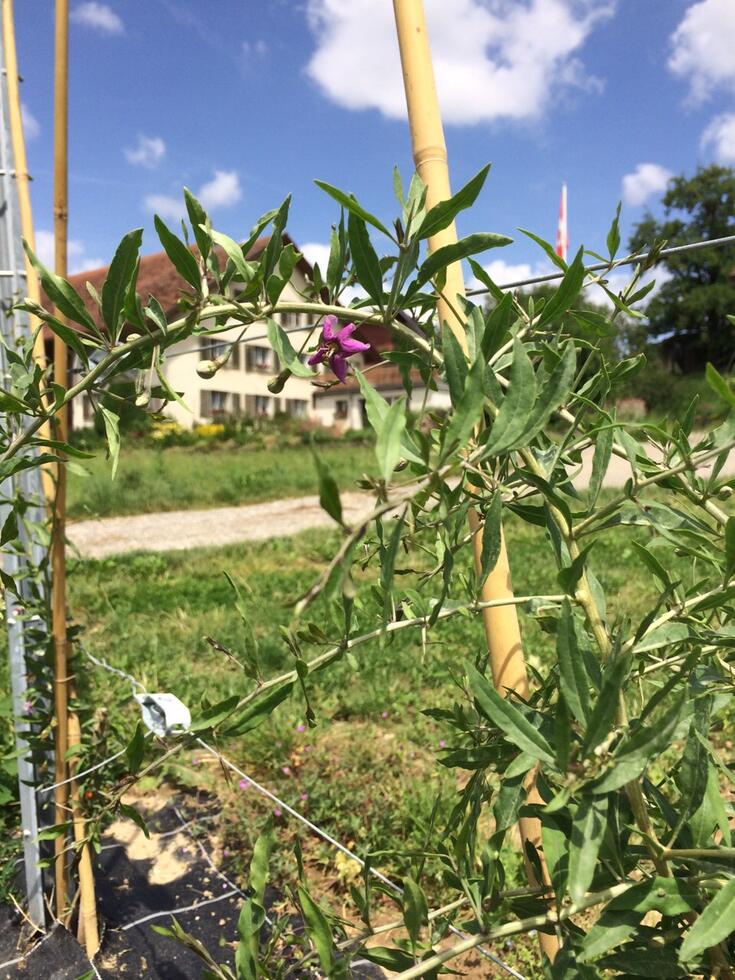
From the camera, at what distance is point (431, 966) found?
1.65 ft

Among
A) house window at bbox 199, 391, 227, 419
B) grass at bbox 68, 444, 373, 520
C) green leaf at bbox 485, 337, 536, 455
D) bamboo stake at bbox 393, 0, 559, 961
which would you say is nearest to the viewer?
green leaf at bbox 485, 337, 536, 455

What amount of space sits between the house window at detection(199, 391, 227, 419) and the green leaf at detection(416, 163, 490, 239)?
1730cm

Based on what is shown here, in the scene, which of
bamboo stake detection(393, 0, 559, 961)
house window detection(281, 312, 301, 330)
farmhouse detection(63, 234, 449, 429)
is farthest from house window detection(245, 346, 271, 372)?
bamboo stake detection(393, 0, 559, 961)

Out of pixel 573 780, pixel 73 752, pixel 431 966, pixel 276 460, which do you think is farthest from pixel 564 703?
pixel 276 460

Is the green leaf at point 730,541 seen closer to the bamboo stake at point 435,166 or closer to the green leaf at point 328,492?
the green leaf at point 328,492

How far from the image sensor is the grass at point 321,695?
1.89 metres

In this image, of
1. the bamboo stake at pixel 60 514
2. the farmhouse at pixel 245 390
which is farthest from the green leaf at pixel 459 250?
the farmhouse at pixel 245 390

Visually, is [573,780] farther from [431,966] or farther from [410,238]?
[410,238]

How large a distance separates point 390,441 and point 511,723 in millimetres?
212

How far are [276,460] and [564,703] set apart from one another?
11.7 metres

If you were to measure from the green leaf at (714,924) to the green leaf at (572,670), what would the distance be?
0.39ft

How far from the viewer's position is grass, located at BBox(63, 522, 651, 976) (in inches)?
74.3

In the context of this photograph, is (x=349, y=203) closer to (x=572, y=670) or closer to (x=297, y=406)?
(x=572, y=670)

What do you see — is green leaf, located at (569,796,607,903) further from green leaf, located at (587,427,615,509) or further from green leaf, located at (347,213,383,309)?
green leaf, located at (347,213,383,309)
